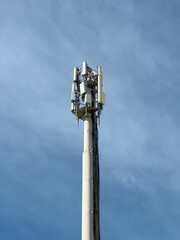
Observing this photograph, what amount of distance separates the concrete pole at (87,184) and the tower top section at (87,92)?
161cm

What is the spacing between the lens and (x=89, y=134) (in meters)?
57.7

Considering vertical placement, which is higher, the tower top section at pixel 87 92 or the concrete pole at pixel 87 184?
the tower top section at pixel 87 92

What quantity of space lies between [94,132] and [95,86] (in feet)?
26.1

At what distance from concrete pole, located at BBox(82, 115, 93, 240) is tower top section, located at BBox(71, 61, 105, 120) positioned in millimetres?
1612

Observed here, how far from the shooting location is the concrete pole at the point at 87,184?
5081 cm

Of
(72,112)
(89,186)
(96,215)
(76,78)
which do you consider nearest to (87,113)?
(72,112)

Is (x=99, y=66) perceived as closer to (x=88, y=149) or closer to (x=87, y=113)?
(x=87, y=113)

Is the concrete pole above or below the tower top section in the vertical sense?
below

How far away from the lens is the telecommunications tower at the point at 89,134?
51.5 m

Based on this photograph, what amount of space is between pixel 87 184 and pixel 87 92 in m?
14.8

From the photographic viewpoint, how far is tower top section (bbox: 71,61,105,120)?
5953 cm

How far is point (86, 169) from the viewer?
55.0 metres

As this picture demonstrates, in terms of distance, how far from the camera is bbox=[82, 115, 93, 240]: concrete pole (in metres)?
50.8

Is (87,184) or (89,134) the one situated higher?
(89,134)
